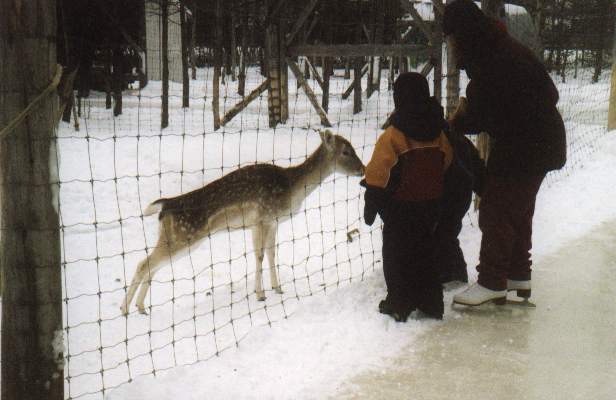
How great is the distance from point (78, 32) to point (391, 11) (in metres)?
8.26

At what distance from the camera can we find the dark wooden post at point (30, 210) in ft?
11.0

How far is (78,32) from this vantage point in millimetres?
18016

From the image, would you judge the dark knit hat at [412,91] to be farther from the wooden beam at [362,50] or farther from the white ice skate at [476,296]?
the wooden beam at [362,50]

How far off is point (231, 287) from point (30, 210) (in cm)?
301

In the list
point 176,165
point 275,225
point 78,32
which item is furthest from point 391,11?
point 275,225

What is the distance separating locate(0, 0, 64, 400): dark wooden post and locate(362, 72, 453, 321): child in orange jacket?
2114 millimetres

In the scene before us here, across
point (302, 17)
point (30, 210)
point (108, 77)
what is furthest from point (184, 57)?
point (30, 210)

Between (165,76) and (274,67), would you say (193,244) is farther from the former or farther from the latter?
(165,76)

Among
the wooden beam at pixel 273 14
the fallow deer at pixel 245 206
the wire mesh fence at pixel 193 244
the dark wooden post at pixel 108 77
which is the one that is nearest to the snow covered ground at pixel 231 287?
the wire mesh fence at pixel 193 244

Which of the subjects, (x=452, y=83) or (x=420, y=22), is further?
(x=420, y=22)

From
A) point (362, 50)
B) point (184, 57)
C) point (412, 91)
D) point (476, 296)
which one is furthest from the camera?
point (184, 57)

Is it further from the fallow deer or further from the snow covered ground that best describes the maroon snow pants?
the fallow deer

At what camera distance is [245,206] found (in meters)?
6.65

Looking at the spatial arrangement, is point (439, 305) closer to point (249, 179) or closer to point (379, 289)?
point (379, 289)
